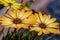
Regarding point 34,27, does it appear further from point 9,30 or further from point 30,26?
point 9,30

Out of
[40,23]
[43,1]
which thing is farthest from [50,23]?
[43,1]

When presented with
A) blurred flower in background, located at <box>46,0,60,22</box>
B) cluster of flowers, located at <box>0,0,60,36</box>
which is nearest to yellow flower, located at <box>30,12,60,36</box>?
cluster of flowers, located at <box>0,0,60,36</box>

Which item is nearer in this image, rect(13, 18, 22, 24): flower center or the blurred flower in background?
rect(13, 18, 22, 24): flower center

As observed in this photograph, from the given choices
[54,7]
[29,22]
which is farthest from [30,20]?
[54,7]

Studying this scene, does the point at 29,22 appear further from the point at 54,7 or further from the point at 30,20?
the point at 54,7

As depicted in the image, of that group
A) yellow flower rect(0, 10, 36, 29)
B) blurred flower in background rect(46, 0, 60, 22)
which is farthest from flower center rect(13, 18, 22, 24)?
blurred flower in background rect(46, 0, 60, 22)

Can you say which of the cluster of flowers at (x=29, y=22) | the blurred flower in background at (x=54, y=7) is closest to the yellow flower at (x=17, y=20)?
the cluster of flowers at (x=29, y=22)

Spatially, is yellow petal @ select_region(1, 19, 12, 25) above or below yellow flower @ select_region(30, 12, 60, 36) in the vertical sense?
above

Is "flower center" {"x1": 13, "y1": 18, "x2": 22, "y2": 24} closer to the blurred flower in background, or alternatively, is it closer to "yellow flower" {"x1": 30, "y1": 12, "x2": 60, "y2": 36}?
"yellow flower" {"x1": 30, "y1": 12, "x2": 60, "y2": 36}

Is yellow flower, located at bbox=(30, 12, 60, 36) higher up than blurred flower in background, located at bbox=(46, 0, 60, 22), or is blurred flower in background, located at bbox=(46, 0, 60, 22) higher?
blurred flower in background, located at bbox=(46, 0, 60, 22)
